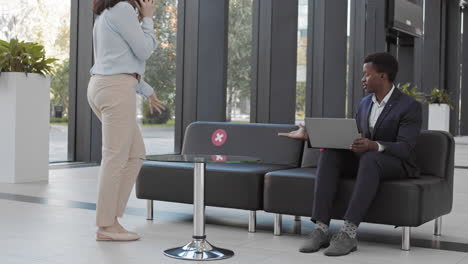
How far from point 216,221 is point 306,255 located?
117 centimetres

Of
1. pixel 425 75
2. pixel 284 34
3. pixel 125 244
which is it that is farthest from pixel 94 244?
pixel 425 75

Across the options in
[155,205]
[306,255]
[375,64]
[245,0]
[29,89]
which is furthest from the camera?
[245,0]

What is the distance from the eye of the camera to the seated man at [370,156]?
147 inches

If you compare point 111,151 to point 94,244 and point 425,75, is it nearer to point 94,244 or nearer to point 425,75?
point 94,244

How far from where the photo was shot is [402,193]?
3783 millimetres

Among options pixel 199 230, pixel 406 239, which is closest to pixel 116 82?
pixel 199 230

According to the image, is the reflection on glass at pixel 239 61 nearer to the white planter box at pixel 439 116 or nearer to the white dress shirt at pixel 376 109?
Answer: the white dress shirt at pixel 376 109

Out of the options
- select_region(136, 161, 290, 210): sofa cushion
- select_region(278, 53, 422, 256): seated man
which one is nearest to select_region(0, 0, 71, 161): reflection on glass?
select_region(136, 161, 290, 210): sofa cushion

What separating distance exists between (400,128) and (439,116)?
14.8 meters

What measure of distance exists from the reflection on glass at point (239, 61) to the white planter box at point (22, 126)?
396 centimetres

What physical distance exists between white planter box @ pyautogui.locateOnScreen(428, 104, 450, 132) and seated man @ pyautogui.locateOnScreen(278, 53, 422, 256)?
47.3 feet

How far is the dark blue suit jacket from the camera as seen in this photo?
3906 millimetres

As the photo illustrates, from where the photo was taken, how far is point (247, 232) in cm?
431

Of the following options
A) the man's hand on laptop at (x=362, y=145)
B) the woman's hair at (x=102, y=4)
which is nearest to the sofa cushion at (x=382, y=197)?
the man's hand on laptop at (x=362, y=145)
